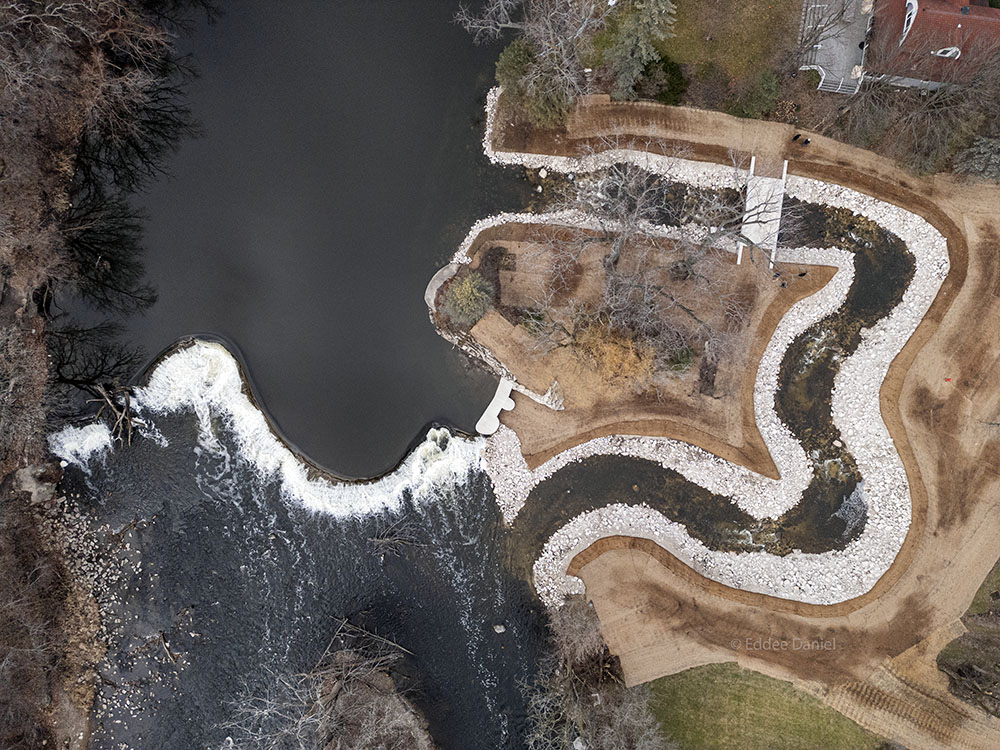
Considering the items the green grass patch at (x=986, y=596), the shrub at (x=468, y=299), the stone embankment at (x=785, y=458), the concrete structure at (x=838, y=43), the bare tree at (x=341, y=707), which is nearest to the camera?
the concrete structure at (x=838, y=43)

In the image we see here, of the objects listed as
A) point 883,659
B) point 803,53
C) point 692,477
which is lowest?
point 883,659

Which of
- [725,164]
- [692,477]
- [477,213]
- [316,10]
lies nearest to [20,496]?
[477,213]

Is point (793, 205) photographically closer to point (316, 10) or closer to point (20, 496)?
point (316, 10)

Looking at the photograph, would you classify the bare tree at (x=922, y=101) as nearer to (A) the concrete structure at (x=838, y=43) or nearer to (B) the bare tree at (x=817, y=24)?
(A) the concrete structure at (x=838, y=43)

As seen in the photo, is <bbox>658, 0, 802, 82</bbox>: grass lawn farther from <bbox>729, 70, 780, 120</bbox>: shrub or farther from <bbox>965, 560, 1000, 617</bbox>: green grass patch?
<bbox>965, 560, 1000, 617</bbox>: green grass patch

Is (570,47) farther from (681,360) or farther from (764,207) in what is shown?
(681,360)

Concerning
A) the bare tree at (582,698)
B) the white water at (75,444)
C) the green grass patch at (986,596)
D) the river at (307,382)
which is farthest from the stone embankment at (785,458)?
the white water at (75,444)

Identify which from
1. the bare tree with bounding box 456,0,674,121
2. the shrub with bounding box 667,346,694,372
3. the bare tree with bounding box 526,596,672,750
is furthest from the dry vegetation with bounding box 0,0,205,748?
the shrub with bounding box 667,346,694,372
